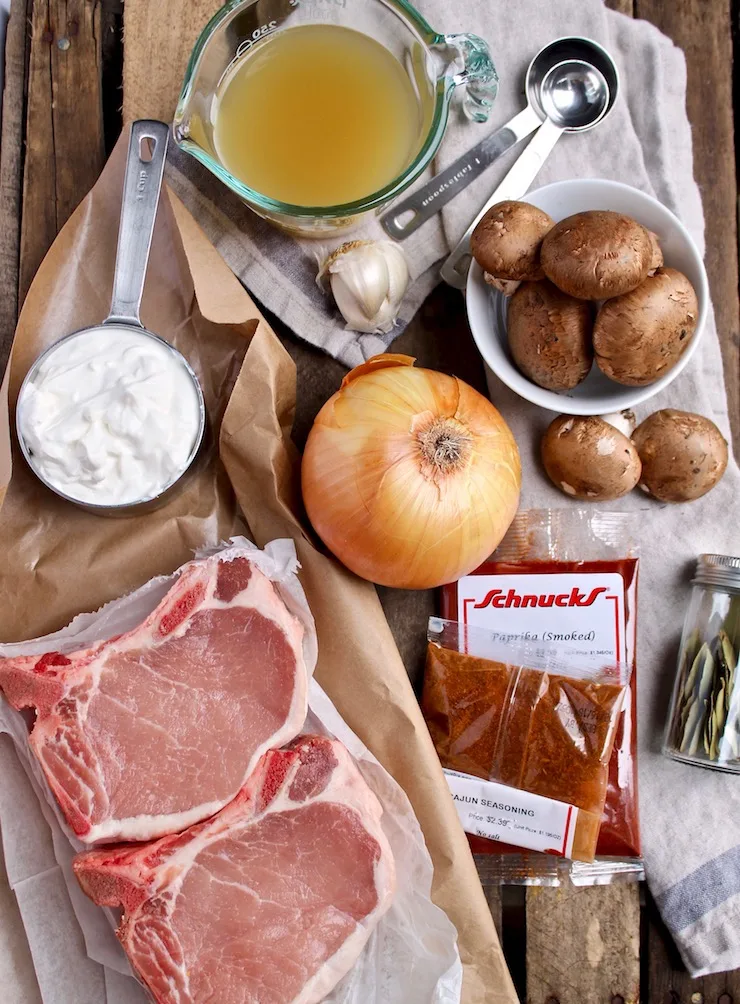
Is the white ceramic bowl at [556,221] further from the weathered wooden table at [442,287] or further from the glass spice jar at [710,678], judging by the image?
the glass spice jar at [710,678]

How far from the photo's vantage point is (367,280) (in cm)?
143

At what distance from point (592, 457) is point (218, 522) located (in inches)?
25.0

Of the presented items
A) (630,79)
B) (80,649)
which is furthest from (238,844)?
(630,79)

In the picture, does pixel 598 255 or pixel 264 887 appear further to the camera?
pixel 264 887

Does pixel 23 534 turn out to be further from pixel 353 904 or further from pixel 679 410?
pixel 679 410

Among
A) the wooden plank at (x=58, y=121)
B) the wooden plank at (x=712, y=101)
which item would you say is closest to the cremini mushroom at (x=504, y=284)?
the wooden plank at (x=712, y=101)

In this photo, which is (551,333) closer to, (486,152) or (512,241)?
(512,241)

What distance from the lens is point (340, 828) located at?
133 centimetres

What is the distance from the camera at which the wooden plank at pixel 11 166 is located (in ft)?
5.05

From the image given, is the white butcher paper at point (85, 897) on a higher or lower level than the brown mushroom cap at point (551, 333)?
lower

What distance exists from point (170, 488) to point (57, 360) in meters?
0.27

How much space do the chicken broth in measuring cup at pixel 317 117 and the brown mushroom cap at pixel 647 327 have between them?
1.38 ft

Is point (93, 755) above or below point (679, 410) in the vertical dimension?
below

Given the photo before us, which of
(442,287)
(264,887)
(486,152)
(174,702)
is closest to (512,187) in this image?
(486,152)
